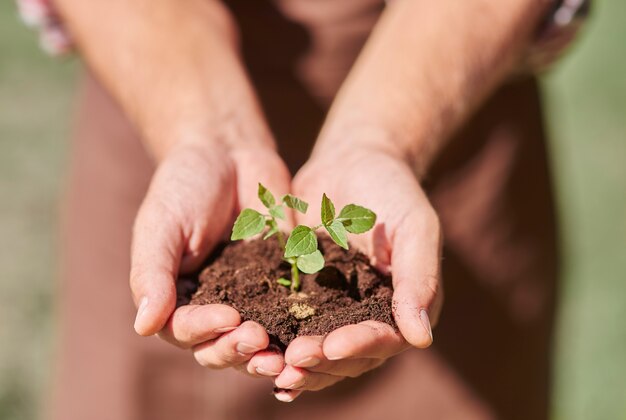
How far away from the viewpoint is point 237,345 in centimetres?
169

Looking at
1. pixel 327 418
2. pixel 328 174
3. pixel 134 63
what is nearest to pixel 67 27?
pixel 134 63

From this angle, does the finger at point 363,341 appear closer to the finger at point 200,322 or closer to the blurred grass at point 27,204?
the finger at point 200,322

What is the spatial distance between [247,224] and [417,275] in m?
0.46

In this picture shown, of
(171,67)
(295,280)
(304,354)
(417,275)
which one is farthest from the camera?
(171,67)

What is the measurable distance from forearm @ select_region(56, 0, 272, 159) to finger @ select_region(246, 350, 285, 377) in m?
0.85

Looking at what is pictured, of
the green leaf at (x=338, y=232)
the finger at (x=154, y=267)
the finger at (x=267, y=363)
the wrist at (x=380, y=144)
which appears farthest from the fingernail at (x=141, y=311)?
the wrist at (x=380, y=144)

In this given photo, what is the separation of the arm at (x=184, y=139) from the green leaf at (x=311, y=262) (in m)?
0.23

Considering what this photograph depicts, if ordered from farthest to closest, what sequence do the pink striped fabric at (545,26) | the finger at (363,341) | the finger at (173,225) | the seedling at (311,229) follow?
the pink striped fabric at (545,26) → the seedling at (311,229) → the finger at (173,225) → the finger at (363,341)

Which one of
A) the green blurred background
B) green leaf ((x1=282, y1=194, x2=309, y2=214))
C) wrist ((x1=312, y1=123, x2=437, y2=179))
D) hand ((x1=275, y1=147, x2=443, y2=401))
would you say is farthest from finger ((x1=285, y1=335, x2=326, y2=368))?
the green blurred background

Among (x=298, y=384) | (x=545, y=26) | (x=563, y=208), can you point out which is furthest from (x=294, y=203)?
(x=563, y=208)

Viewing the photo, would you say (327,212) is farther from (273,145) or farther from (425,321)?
(273,145)

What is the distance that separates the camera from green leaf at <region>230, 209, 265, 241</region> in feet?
6.37

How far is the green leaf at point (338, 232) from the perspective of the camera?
1.88 meters

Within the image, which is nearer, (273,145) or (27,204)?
(273,145)
